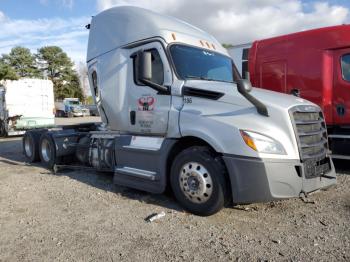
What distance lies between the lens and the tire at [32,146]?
392 inches

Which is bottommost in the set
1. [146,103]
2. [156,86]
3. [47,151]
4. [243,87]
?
[47,151]

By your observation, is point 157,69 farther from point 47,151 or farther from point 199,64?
point 47,151

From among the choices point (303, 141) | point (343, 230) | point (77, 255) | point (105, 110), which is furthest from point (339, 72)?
point (77, 255)

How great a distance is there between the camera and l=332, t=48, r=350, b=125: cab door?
808cm

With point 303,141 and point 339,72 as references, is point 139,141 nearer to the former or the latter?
point 303,141

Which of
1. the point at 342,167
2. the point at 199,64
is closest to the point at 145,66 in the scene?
the point at 199,64

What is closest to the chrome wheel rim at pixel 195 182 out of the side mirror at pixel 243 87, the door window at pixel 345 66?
the side mirror at pixel 243 87

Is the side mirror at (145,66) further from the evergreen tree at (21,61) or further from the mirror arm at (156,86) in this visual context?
the evergreen tree at (21,61)

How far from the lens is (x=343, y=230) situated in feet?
15.2

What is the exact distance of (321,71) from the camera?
8.35 meters

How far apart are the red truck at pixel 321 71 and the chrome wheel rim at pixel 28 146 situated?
6.21 metres

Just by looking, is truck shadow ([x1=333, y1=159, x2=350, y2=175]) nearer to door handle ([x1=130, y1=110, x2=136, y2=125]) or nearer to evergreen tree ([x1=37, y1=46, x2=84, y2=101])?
door handle ([x1=130, y1=110, x2=136, y2=125])

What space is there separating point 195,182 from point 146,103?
5.68 feet

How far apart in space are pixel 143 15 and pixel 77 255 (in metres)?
4.24
